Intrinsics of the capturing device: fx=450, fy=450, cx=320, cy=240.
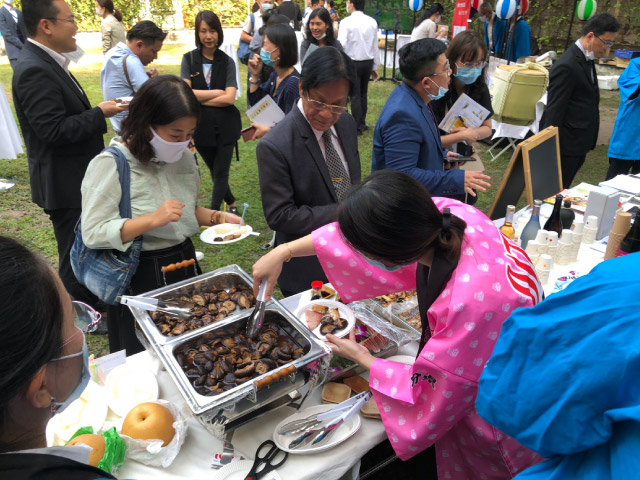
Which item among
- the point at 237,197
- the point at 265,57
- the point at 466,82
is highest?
the point at 265,57

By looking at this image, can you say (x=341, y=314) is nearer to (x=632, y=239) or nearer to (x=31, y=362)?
(x=31, y=362)

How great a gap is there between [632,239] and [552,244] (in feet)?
1.18

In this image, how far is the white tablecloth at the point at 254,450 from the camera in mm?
1342

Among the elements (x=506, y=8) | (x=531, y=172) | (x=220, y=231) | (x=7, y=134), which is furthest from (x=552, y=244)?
(x=506, y=8)

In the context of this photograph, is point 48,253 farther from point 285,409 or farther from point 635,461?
point 635,461

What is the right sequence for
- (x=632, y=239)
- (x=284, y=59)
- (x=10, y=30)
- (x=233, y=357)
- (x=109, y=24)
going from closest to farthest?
(x=233, y=357)
(x=632, y=239)
(x=284, y=59)
(x=10, y=30)
(x=109, y=24)

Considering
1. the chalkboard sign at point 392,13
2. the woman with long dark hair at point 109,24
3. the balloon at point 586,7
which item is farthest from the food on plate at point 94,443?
the chalkboard sign at point 392,13

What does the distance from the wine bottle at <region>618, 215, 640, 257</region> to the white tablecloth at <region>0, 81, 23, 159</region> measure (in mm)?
5978

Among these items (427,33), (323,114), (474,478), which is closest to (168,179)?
(323,114)

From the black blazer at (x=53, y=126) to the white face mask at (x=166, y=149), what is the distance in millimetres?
1045

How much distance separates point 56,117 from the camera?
262 centimetres

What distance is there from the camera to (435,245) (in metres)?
1.35

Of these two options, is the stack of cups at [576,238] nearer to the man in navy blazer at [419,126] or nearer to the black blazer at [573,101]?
the man in navy blazer at [419,126]

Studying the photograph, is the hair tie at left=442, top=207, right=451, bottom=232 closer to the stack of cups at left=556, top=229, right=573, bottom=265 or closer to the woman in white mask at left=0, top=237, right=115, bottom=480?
the woman in white mask at left=0, top=237, right=115, bottom=480
